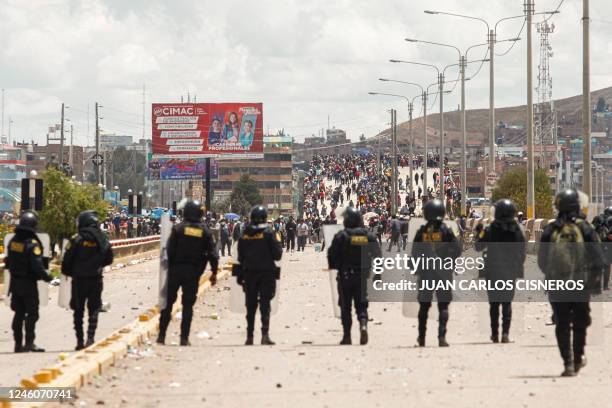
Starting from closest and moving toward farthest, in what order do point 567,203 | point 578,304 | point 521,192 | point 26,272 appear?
point 578,304
point 567,203
point 26,272
point 521,192

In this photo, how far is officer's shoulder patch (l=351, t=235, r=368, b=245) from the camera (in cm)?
1625

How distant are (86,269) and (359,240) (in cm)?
306

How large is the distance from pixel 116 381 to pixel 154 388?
60 centimetres

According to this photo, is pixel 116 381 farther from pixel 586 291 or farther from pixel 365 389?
pixel 586 291

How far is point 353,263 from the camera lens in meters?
16.2

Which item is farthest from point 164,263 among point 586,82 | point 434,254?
point 586,82

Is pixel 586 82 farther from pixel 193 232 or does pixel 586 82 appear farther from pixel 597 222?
pixel 193 232

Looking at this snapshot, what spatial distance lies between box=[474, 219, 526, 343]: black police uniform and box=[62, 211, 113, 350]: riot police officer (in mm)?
4222

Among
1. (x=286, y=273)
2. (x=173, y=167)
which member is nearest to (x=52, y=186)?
(x=286, y=273)

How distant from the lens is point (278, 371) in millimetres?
13023

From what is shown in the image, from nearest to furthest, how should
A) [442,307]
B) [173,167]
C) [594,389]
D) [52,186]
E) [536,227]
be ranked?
[594,389], [442,307], [536,227], [52,186], [173,167]

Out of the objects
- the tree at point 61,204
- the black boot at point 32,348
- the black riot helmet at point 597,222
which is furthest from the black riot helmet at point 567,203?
the tree at point 61,204

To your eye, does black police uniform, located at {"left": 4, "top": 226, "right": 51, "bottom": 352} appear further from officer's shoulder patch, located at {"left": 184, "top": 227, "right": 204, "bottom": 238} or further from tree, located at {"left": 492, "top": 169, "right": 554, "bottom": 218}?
tree, located at {"left": 492, "top": 169, "right": 554, "bottom": 218}

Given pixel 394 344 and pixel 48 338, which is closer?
pixel 394 344
